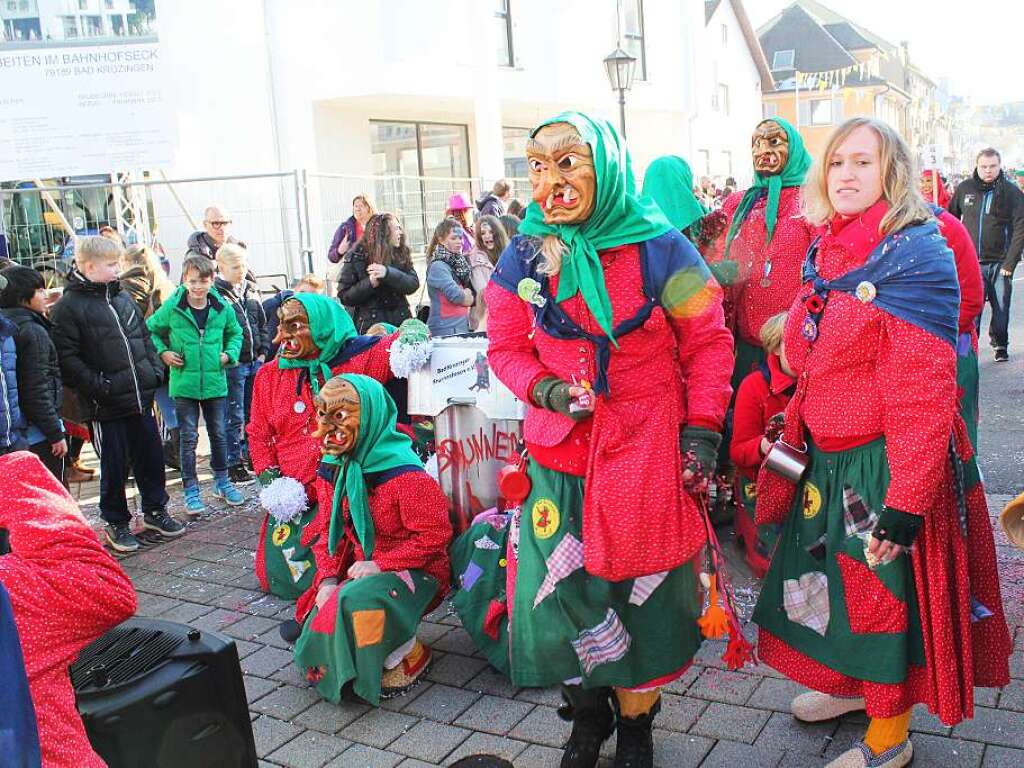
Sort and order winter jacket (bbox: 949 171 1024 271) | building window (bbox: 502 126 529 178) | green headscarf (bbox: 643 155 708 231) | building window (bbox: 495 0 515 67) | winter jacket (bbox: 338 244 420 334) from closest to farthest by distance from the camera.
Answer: green headscarf (bbox: 643 155 708 231) → winter jacket (bbox: 338 244 420 334) → winter jacket (bbox: 949 171 1024 271) → building window (bbox: 495 0 515 67) → building window (bbox: 502 126 529 178)

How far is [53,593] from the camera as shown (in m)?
2.17

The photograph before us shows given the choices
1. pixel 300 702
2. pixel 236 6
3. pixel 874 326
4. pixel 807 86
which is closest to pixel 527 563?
pixel 874 326

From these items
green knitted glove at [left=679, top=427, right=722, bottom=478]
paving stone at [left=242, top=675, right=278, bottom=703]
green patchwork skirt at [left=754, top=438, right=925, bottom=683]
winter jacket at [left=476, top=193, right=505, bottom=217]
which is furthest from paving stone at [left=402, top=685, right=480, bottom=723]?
winter jacket at [left=476, top=193, right=505, bottom=217]

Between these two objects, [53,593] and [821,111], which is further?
[821,111]

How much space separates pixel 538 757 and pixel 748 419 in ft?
6.01

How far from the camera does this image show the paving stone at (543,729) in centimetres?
333

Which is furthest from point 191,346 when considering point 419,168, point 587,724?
point 419,168

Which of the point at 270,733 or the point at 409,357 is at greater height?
the point at 409,357

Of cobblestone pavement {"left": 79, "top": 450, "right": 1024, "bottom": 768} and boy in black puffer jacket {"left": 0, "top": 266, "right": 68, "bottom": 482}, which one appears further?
boy in black puffer jacket {"left": 0, "top": 266, "right": 68, "bottom": 482}

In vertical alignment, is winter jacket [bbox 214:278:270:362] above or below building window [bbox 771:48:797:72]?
below

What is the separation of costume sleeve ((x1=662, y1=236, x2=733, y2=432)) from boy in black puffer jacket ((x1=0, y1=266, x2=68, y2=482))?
3882 millimetres

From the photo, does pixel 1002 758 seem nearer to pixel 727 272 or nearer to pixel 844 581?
pixel 844 581

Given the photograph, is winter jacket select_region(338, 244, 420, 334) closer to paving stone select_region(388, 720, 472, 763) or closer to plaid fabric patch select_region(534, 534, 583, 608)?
paving stone select_region(388, 720, 472, 763)

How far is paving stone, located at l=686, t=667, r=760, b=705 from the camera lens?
3.50 m
